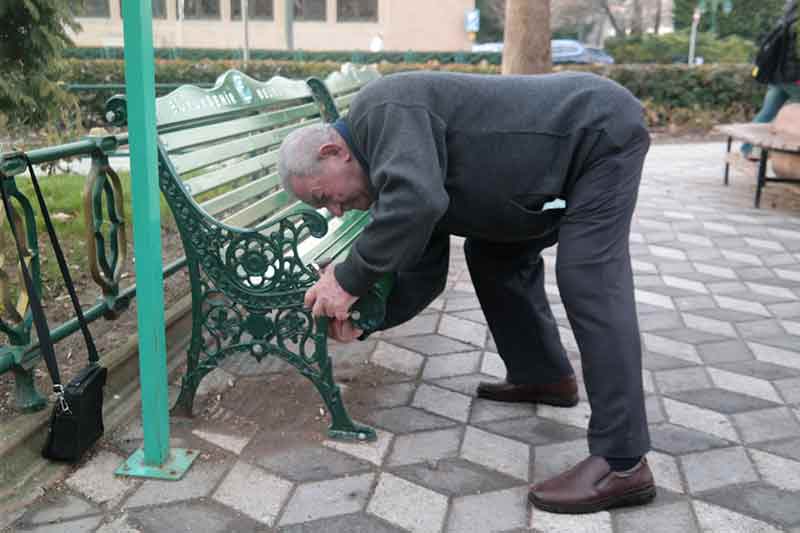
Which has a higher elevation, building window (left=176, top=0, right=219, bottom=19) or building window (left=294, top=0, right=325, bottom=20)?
building window (left=294, top=0, right=325, bottom=20)

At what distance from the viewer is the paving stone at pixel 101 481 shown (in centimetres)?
255

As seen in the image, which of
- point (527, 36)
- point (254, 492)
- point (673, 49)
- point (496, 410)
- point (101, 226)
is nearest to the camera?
A: point (254, 492)

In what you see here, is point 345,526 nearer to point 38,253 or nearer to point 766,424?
point 38,253

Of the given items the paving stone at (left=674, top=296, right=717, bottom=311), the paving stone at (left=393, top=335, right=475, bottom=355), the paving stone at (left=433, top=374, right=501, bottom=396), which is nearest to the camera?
the paving stone at (left=433, top=374, right=501, bottom=396)

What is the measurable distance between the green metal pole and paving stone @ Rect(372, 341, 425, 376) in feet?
3.54

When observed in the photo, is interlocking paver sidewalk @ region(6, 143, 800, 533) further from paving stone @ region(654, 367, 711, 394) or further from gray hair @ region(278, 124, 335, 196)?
gray hair @ region(278, 124, 335, 196)

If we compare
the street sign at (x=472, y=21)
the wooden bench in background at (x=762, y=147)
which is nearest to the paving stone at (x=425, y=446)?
the wooden bench in background at (x=762, y=147)

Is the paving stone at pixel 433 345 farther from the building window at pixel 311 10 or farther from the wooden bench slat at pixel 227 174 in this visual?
the building window at pixel 311 10

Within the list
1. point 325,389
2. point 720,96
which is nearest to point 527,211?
point 325,389

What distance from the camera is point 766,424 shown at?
3.11 metres

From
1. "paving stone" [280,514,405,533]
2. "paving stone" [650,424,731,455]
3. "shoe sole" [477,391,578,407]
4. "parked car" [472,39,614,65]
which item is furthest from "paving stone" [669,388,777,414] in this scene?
"parked car" [472,39,614,65]

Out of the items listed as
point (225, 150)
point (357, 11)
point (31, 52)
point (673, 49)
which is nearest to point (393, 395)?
point (225, 150)

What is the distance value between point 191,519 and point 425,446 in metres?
0.87

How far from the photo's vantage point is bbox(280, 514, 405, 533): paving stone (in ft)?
7.85
